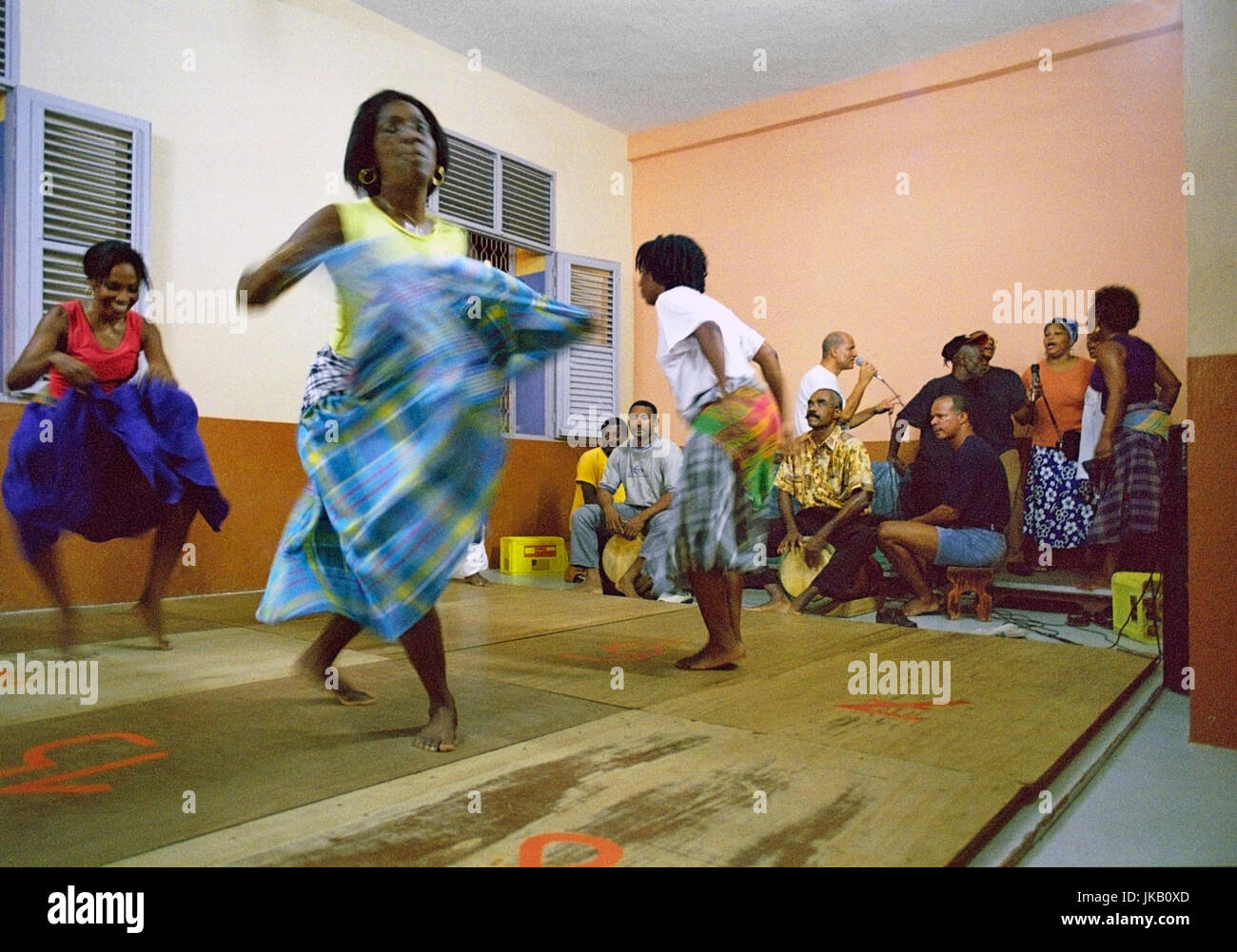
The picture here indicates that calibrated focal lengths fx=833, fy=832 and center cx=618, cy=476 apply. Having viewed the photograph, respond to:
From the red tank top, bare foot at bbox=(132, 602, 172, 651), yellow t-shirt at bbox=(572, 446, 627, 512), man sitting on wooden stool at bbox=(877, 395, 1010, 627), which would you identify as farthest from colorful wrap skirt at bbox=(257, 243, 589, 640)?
yellow t-shirt at bbox=(572, 446, 627, 512)

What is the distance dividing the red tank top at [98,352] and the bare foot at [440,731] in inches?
84.8

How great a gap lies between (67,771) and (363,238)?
1.38 metres

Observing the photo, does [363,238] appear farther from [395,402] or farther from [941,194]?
[941,194]

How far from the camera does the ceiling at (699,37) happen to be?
5875 mm

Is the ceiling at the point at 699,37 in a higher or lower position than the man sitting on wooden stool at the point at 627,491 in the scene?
higher

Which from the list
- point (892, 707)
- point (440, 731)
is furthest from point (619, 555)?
point (440, 731)

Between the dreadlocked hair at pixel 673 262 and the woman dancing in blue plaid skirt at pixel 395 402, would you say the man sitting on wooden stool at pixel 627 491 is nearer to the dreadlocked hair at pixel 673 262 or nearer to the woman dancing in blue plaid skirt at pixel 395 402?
the dreadlocked hair at pixel 673 262

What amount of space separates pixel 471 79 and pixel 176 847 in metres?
6.58

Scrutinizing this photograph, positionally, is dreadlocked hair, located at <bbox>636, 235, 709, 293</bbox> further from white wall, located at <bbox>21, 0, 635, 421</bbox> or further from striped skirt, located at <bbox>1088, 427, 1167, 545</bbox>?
striped skirt, located at <bbox>1088, 427, 1167, 545</bbox>

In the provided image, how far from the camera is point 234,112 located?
5.21 meters

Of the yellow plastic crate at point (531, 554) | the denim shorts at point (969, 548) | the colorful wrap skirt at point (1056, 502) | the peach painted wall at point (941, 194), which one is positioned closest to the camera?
the denim shorts at point (969, 548)

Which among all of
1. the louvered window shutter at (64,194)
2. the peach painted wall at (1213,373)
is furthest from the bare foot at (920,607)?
the louvered window shutter at (64,194)

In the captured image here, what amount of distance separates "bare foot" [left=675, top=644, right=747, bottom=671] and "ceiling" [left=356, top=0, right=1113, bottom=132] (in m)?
4.87
